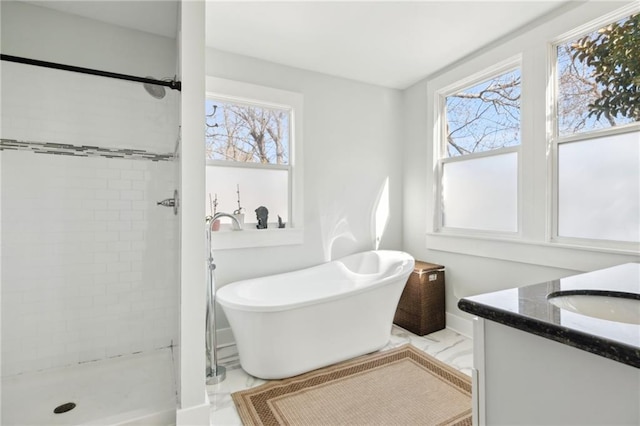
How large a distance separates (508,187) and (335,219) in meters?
1.52

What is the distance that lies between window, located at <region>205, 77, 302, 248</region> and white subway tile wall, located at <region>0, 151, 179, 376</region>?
42cm

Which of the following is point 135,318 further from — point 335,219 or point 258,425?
point 335,219

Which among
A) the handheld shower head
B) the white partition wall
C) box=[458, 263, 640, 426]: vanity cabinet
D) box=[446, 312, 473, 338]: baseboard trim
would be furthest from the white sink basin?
the handheld shower head

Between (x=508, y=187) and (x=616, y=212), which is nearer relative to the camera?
(x=616, y=212)

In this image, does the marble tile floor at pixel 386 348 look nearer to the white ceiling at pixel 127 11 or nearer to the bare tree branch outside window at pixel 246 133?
the bare tree branch outside window at pixel 246 133

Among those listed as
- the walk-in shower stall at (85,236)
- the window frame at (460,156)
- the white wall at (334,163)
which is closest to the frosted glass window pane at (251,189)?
the white wall at (334,163)

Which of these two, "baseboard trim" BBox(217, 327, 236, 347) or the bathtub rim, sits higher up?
the bathtub rim

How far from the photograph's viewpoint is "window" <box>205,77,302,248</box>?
8.68 ft

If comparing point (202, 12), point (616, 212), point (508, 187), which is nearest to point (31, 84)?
point (202, 12)

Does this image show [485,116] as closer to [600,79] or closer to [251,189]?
[600,79]

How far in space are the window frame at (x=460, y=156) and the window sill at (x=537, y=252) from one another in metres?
0.10

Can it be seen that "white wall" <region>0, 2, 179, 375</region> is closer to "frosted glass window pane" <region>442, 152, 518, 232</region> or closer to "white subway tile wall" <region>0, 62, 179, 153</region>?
"white subway tile wall" <region>0, 62, 179, 153</region>

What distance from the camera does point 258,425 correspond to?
5.49 feet

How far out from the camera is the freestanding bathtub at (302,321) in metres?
1.98
